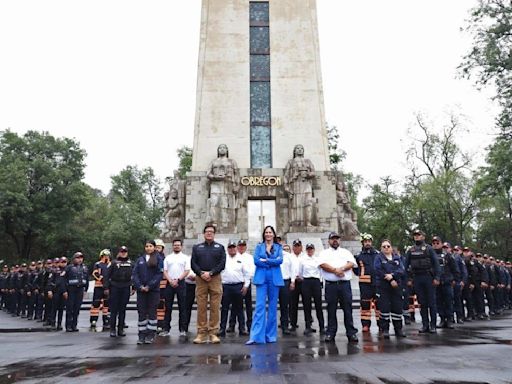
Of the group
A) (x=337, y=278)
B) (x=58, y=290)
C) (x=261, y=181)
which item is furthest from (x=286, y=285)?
(x=261, y=181)

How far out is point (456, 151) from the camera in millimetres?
38688

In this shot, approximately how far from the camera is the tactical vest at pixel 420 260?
977 centimetres

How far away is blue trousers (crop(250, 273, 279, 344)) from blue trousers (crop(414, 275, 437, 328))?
3.18 metres

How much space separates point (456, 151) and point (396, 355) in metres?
35.4

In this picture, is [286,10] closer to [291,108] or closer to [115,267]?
[291,108]

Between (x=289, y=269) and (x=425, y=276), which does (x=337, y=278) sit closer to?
(x=289, y=269)

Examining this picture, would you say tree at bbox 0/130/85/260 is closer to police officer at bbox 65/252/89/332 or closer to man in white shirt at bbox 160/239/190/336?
police officer at bbox 65/252/89/332

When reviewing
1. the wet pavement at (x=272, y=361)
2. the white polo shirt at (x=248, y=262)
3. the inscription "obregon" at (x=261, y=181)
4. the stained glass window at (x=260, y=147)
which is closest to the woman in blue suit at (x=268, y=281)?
the wet pavement at (x=272, y=361)

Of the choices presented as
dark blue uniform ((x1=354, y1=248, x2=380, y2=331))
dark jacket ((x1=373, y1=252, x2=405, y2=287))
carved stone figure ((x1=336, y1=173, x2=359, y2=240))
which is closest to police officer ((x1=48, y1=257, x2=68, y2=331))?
dark blue uniform ((x1=354, y1=248, x2=380, y2=331))

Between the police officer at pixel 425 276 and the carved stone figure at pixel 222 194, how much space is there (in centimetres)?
1242

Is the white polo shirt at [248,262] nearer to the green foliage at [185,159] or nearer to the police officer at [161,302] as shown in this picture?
the police officer at [161,302]

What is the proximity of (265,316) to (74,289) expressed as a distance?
224 inches

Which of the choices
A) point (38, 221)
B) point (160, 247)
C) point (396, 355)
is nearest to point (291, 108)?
point (160, 247)

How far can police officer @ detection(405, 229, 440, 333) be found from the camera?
9703mm
